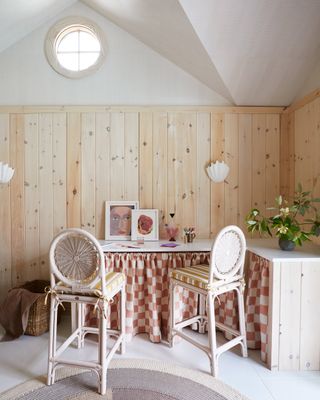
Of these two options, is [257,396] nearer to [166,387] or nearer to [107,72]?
[166,387]

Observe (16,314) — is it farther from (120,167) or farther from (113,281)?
(120,167)

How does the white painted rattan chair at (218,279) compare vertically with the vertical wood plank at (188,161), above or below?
below

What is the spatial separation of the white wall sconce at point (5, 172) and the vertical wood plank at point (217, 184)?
1.93m

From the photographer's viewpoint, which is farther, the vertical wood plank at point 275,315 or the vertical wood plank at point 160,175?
the vertical wood plank at point 160,175

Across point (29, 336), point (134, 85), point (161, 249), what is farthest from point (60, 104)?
point (29, 336)

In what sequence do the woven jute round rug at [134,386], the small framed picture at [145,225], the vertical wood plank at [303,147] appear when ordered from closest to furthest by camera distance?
the woven jute round rug at [134,386], the vertical wood plank at [303,147], the small framed picture at [145,225]

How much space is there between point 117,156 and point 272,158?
1.52m

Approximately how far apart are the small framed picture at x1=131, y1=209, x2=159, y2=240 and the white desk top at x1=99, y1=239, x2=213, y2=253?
0.10m

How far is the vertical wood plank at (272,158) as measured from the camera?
2672 mm

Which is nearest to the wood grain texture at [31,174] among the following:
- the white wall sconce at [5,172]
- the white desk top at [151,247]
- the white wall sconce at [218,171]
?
the white wall sconce at [5,172]

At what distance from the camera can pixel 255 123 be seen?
2.67 meters

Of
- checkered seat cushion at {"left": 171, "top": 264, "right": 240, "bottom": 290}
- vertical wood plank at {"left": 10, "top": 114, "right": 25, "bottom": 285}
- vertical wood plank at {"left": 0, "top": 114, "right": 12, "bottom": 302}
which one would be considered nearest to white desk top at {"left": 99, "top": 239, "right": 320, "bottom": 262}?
checkered seat cushion at {"left": 171, "top": 264, "right": 240, "bottom": 290}

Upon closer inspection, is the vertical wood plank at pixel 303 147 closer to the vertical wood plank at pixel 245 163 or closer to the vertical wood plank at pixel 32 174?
the vertical wood plank at pixel 245 163

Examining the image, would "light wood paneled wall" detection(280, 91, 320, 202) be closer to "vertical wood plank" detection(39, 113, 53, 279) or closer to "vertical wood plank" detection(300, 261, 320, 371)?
"vertical wood plank" detection(300, 261, 320, 371)
